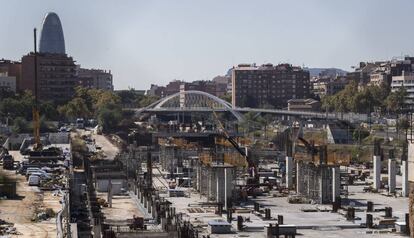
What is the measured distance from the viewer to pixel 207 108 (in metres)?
111

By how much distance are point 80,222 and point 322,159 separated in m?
13.4

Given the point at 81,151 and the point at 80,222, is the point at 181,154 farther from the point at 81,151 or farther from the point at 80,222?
the point at 80,222

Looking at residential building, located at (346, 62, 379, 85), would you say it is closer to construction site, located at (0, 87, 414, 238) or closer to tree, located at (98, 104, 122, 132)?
tree, located at (98, 104, 122, 132)

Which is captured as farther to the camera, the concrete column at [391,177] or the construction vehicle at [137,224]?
the concrete column at [391,177]

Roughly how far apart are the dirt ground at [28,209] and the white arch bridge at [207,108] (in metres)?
53.4

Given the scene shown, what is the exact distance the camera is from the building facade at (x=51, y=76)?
9025 cm

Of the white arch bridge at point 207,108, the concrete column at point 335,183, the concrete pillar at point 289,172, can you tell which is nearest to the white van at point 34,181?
the concrete pillar at point 289,172

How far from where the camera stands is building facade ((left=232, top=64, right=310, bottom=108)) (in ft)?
427

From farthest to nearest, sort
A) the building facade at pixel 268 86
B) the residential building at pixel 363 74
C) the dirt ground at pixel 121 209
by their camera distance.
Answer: the residential building at pixel 363 74
the building facade at pixel 268 86
the dirt ground at pixel 121 209

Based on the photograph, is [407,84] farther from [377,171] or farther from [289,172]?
[289,172]

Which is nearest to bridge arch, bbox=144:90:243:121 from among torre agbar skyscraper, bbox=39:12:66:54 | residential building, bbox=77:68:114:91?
residential building, bbox=77:68:114:91

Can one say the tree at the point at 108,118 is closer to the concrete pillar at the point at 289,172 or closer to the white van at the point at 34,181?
the concrete pillar at the point at 289,172

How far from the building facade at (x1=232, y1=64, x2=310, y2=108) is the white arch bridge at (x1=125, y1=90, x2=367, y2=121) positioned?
5.87m

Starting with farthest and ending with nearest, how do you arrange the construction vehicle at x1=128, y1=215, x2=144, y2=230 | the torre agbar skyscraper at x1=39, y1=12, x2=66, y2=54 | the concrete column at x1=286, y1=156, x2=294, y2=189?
the torre agbar skyscraper at x1=39, y1=12, x2=66, y2=54
the concrete column at x1=286, y1=156, x2=294, y2=189
the construction vehicle at x1=128, y1=215, x2=144, y2=230
